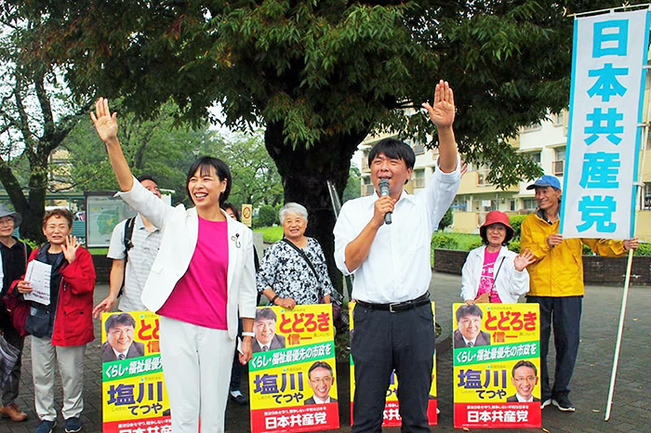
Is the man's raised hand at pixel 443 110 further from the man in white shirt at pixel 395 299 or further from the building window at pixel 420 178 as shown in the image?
the building window at pixel 420 178

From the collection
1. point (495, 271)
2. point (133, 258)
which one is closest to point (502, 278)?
point (495, 271)

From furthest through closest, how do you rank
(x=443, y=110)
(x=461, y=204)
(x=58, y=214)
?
(x=461, y=204) < (x=58, y=214) < (x=443, y=110)

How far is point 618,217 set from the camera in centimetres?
424

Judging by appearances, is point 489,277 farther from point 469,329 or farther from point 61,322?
point 61,322

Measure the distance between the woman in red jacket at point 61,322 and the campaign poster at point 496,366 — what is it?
2.91m

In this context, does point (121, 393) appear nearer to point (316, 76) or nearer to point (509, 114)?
point (316, 76)

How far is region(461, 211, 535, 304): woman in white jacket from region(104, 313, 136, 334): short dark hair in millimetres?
2690

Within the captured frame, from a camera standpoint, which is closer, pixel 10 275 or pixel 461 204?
pixel 10 275

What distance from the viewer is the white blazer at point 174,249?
275 cm

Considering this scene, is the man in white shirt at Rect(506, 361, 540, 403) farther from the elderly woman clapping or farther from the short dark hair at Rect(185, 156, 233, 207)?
the short dark hair at Rect(185, 156, 233, 207)

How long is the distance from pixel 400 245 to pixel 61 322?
283 cm

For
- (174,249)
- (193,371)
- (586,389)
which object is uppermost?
(174,249)

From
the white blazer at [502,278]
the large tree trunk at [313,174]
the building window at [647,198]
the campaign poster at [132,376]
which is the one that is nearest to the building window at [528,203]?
the building window at [647,198]

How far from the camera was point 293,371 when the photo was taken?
164 inches
